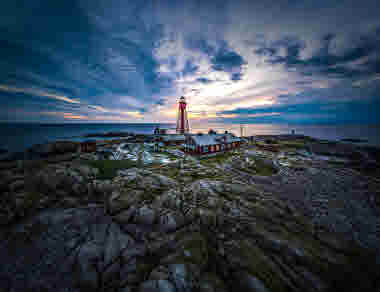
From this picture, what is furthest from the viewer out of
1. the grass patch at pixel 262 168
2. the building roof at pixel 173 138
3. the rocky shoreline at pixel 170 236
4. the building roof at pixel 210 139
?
the building roof at pixel 173 138

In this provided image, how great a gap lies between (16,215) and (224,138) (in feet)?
133

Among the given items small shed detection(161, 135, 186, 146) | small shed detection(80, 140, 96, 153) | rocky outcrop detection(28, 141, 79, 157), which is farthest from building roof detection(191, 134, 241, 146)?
small shed detection(80, 140, 96, 153)

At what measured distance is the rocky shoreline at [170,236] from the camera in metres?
6.64

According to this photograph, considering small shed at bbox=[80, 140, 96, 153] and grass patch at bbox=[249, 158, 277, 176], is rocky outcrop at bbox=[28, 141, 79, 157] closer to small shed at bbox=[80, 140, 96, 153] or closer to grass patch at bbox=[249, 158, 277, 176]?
small shed at bbox=[80, 140, 96, 153]

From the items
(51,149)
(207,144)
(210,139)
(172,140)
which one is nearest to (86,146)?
(51,149)

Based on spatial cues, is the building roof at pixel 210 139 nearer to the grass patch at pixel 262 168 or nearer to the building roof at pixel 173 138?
the grass patch at pixel 262 168

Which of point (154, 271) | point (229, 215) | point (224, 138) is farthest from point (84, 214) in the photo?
point (224, 138)

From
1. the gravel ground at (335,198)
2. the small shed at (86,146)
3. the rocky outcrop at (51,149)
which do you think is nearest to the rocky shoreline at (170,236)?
the gravel ground at (335,198)

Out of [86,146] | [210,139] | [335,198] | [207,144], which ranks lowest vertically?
[335,198]

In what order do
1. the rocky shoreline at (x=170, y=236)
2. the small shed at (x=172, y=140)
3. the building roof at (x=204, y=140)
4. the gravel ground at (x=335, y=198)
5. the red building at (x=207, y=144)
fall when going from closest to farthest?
the rocky shoreline at (x=170, y=236)
the gravel ground at (x=335, y=198)
the red building at (x=207, y=144)
the building roof at (x=204, y=140)
the small shed at (x=172, y=140)

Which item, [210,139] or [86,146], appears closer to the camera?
Result: [210,139]

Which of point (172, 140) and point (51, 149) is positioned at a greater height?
point (172, 140)

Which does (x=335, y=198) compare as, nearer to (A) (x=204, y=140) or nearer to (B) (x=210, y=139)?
(A) (x=204, y=140)

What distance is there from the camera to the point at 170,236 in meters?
9.02
